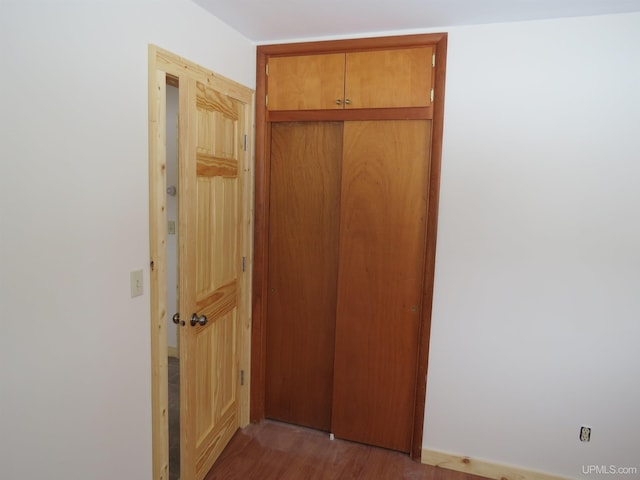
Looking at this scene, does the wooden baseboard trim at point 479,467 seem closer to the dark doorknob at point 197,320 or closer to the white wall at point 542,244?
the white wall at point 542,244

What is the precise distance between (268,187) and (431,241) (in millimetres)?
1064

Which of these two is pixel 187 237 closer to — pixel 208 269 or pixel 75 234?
pixel 208 269

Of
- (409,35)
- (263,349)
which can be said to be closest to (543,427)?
(263,349)

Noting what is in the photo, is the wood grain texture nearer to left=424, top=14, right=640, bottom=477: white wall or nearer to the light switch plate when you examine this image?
left=424, top=14, right=640, bottom=477: white wall

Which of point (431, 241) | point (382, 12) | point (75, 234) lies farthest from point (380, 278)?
point (75, 234)

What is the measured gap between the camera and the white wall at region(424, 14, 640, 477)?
6.48 ft

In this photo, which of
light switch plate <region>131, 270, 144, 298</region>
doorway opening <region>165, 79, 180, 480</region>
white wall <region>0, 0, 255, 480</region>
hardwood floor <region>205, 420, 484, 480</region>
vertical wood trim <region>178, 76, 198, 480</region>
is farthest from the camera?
doorway opening <region>165, 79, 180, 480</region>

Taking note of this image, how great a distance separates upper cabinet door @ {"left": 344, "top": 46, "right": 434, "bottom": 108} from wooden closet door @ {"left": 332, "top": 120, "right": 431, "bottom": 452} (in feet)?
0.38

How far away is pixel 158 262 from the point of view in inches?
66.7

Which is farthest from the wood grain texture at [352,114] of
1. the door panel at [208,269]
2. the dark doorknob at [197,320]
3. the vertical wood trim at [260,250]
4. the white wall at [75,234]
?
the dark doorknob at [197,320]

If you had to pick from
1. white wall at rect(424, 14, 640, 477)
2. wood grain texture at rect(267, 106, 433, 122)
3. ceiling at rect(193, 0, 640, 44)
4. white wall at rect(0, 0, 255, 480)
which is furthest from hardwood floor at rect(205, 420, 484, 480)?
ceiling at rect(193, 0, 640, 44)

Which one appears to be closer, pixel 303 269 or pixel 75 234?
pixel 75 234

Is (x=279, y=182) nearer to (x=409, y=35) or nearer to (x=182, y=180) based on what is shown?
(x=182, y=180)

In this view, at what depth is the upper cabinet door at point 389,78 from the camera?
2178mm
